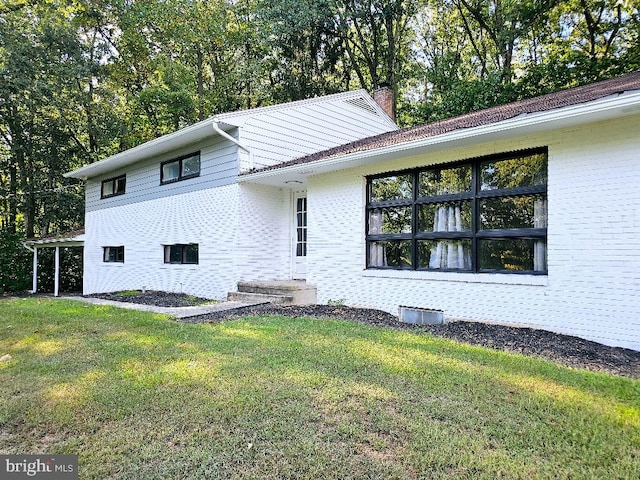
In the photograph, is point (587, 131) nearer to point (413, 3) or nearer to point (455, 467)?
point (455, 467)

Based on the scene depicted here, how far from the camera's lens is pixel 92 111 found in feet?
61.0

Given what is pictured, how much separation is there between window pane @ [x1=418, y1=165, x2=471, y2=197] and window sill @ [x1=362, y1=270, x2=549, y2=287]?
1362 mm

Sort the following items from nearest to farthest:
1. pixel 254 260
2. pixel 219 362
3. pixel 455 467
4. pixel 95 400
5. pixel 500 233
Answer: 1. pixel 455 467
2. pixel 95 400
3. pixel 219 362
4. pixel 500 233
5. pixel 254 260

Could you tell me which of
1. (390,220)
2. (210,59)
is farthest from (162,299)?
(210,59)

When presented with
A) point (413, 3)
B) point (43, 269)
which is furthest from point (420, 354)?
point (43, 269)

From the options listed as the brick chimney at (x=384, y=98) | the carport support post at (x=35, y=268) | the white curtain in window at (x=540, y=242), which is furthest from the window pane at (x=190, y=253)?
the carport support post at (x=35, y=268)

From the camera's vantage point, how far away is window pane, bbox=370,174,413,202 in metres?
7.27

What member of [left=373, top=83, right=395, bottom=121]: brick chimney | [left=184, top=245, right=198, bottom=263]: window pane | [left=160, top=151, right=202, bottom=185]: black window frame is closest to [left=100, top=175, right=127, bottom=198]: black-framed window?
[left=160, top=151, right=202, bottom=185]: black window frame

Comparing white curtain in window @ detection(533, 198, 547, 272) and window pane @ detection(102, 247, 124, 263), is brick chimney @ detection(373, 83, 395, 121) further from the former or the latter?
window pane @ detection(102, 247, 124, 263)

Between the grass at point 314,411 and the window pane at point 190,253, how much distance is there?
6.04 metres

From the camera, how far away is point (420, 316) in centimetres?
687

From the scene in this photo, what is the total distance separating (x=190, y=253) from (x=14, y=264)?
1198cm

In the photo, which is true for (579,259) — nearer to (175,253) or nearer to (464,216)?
(464,216)

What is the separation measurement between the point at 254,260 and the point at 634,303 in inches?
288
